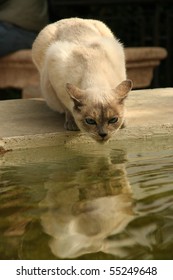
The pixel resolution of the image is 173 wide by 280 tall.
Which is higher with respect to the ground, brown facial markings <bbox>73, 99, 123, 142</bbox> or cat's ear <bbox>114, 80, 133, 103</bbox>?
cat's ear <bbox>114, 80, 133, 103</bbox>

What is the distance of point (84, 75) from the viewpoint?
4.19 meters

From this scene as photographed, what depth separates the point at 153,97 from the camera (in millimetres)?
5152

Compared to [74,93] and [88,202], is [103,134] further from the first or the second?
[88,202]

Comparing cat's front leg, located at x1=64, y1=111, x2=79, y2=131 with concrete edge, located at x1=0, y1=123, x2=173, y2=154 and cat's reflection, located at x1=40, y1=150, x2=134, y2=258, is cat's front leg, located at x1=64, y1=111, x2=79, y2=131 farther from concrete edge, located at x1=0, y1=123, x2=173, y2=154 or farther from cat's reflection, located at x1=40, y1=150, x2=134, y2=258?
cat's reflection, located at x1=40, y1=150, x2=134, y2=258

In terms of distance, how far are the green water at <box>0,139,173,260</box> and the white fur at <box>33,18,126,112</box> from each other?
401 mm

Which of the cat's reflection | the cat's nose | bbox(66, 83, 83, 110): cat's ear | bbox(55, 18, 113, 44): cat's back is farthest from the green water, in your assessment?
bbox(55, 18, 113, 44): cat's back

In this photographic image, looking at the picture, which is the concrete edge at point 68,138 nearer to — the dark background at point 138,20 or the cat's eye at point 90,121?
the cat's eye at point 90,121

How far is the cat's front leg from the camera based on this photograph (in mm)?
4230

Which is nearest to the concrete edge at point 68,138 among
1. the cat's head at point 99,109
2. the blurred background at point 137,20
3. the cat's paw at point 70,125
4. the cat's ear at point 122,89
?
the cat's paw at point 70,125

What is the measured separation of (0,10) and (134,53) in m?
1.54

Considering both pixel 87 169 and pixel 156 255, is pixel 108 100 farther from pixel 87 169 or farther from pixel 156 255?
pixel 156 255

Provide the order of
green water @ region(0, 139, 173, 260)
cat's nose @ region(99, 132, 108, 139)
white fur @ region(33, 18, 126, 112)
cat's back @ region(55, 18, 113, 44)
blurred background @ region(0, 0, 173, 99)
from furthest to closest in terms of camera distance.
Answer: blurred background @ region(0, 0, 173, 99)
cat's back @ region(55, 18, 113, 44)
white fur @ region(33, 18, 126, 112)
cat's nose @ region(99, 132, 108, 139)
green water @ region(0, 139, 173, 260)

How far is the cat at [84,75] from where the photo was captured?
12.9 ft

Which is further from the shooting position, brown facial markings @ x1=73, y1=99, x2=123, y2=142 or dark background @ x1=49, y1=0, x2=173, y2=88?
dark background @ x1=49, y1=0, x2=173, y2=88
